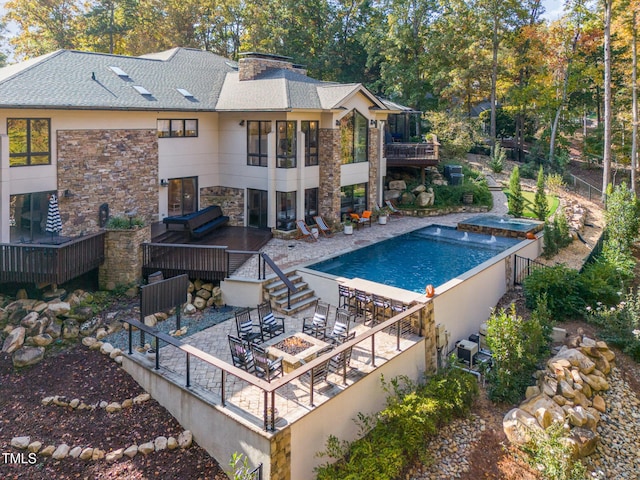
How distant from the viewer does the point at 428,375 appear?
12.3 metres

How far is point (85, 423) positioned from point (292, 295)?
267 inches

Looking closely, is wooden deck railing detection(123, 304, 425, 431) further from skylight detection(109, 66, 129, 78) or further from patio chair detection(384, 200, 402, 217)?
patio chair detection(384, 200, 402, 217)

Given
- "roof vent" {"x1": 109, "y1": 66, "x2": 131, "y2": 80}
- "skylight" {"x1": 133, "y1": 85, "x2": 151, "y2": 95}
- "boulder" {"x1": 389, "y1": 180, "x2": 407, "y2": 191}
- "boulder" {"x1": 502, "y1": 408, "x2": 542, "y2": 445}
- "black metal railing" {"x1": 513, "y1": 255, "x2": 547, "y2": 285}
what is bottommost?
"boulder" {"x1": 502, "y1": 408, "x2": 542, "y2": 445}

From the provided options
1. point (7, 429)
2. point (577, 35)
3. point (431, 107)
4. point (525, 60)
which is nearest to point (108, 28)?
point (431, 107)

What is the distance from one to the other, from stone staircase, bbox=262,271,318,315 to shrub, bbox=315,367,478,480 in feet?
14.2

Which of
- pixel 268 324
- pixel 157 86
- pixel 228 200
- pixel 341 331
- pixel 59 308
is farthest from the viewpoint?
pixel 228 200

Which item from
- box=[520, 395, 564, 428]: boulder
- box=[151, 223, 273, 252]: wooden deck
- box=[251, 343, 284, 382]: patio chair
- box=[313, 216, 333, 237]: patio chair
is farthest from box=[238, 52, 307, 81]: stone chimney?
box=[520, 395, 564, 428]: boulder

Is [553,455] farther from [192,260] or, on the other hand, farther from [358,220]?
[358,220]

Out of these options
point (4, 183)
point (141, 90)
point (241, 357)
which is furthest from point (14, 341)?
point (141, 90)

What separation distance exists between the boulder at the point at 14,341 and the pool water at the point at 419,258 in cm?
849

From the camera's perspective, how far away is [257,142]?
2114cm

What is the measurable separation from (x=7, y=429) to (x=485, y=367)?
10831 mm

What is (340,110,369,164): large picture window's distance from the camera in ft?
74.3

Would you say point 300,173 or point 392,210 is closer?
point 300,173
